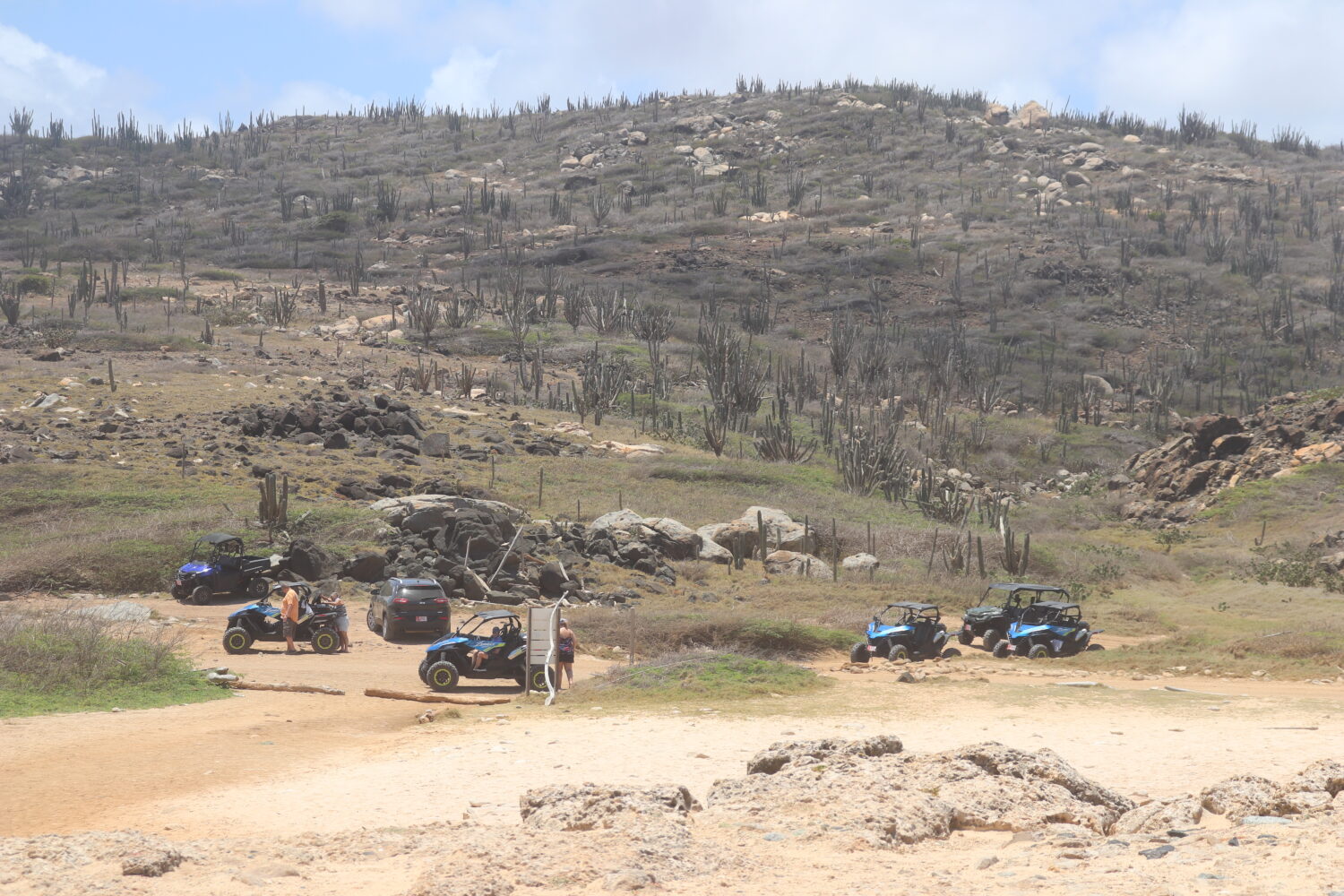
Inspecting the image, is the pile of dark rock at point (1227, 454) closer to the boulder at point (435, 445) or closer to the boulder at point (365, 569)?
the boulder at point (435, 445)

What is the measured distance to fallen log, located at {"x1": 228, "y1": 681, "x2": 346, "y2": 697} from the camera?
516 inches

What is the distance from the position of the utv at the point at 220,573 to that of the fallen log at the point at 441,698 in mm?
6483

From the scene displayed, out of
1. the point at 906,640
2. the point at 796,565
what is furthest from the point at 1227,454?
the point at 906,640

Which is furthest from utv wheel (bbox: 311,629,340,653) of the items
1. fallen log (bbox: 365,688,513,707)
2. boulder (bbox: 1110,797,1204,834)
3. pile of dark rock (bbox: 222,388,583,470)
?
pile of dark rock (bbox: 222,388,583,470)

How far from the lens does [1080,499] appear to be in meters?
41.2

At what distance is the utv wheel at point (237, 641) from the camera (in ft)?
51.6

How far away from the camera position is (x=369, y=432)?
106 feet

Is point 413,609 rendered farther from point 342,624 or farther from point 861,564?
point 861,564

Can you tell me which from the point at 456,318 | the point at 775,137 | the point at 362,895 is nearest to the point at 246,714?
the point at 362,895

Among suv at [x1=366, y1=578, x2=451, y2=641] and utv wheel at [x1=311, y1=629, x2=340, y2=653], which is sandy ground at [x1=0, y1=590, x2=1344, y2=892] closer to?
utv wheel at [x1=311, y1=629, x2=340, y2=653]

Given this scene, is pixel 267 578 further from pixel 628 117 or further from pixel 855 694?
pixel 628 117

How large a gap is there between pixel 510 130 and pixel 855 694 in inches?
4812

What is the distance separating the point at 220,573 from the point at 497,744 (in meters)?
11.1

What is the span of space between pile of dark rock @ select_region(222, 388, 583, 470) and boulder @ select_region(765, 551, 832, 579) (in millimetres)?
10968
